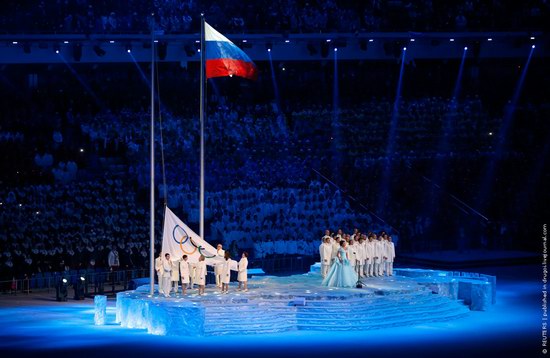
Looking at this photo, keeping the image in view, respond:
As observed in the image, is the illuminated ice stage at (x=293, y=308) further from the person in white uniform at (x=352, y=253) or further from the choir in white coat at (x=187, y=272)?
the person in white uniform at (x=352, y=253)

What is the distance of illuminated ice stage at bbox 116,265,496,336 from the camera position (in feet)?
90.0

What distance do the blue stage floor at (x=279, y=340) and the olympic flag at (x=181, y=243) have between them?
244 cm

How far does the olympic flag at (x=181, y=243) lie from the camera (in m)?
29.7

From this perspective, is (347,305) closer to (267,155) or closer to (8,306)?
(8,306)

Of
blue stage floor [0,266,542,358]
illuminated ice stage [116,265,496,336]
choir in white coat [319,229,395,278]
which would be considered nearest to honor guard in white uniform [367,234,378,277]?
choir in white coat [319,229,395,278]

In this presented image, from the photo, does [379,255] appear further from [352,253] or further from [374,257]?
[352,253]

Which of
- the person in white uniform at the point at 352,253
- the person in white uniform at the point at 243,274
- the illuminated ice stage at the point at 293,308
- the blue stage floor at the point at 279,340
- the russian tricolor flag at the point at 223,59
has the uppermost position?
the russian tricolor flag at the point at 223,59

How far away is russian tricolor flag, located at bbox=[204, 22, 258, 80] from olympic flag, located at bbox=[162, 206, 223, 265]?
13.6 feet

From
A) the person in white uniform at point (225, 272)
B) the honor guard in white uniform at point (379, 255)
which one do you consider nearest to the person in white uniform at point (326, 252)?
the honor guard in white uniform at point (379, 255)

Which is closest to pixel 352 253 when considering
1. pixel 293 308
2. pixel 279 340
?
pixel 293 308

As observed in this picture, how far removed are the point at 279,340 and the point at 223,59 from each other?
26.7 ft

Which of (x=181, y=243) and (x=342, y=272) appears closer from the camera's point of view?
(x=181, y=243)

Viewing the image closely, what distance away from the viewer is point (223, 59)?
3077 centimetres

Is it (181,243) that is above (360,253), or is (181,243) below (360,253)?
above
